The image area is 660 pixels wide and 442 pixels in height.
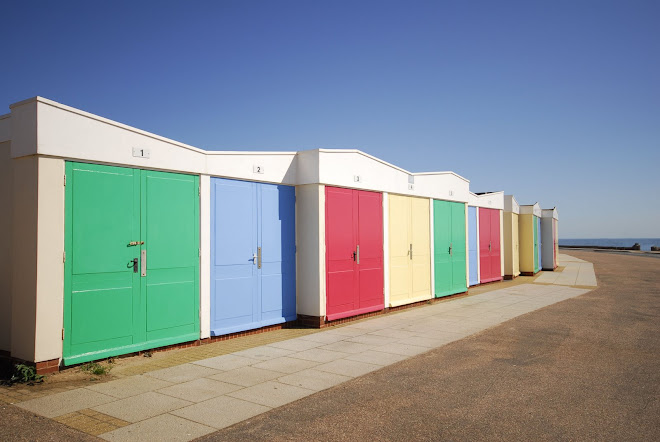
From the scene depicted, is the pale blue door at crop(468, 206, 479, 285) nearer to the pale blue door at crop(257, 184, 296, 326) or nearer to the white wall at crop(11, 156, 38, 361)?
the pale blue door at crop(257, 184, 296, 326)

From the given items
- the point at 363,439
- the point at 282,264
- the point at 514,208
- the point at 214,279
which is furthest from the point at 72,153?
the point at 514,208

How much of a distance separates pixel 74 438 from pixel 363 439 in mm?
2428

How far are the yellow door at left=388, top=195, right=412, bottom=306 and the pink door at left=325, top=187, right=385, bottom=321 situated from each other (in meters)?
0.54

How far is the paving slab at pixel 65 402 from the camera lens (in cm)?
476

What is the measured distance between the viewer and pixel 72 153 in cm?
624

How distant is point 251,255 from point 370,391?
13.4ft

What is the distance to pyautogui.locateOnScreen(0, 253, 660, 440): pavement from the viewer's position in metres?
4.37

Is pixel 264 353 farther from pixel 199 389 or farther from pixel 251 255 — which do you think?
pixel 251 255

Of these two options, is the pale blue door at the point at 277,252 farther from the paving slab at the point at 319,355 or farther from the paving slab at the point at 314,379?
the paving slab at the point at 314,379

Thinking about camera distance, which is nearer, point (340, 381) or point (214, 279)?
point (340, 381)

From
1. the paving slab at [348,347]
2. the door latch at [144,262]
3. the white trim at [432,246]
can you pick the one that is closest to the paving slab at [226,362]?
the paving slab at [348,347]

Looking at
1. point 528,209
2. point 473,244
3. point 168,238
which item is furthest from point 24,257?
point 528,209

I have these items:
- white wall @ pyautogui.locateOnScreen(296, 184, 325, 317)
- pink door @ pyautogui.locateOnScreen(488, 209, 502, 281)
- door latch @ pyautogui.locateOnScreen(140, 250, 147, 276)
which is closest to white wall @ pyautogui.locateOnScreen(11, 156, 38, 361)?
door latch @ pyautogui.locateOnScreen(140, 250, 147, 276)

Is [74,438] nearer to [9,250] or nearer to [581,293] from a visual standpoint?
[9,250]
